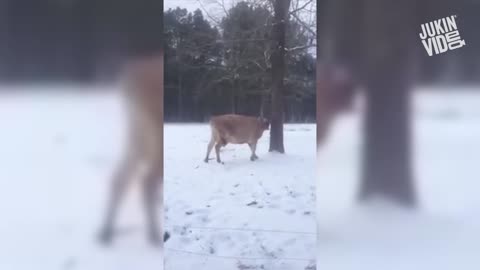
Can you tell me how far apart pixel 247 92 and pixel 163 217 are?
2.85 feet

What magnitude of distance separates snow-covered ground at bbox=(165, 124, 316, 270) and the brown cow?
0.03 meters

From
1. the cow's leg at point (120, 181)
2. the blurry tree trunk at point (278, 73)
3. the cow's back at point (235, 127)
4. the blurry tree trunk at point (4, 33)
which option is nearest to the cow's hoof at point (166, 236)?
the cow's leg at point (120, 181)

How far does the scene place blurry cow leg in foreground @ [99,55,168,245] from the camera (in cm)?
321

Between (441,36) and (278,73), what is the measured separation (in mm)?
893

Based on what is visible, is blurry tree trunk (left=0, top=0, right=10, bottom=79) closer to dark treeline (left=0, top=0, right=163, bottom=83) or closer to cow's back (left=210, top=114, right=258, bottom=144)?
dark treeline (left=0, top=0, right=163, bottom=83)

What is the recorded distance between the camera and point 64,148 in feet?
10.7

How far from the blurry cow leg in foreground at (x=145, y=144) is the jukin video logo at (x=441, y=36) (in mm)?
1478

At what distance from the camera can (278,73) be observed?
3.12 meters

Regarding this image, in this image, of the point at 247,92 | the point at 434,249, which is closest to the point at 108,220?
the point at 247,92

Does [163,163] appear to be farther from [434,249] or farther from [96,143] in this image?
[434,249]

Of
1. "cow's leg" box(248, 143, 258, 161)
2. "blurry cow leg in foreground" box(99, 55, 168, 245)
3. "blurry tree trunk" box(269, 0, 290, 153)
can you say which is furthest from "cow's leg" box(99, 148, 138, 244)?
"blurry tree trunk" box(269, 0, 290, 153)

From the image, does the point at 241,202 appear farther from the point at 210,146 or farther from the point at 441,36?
the point at 441,36

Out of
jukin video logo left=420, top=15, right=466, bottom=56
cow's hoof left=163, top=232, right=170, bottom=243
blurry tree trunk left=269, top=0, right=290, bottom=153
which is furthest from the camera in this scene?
cow's hoof left=163, top=232, right=170, bottom=243

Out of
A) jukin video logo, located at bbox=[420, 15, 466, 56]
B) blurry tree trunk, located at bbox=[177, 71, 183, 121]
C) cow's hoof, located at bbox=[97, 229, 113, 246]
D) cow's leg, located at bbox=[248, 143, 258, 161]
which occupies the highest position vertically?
jukin video logo, located at bbox=[420, 15, 466, 56]
